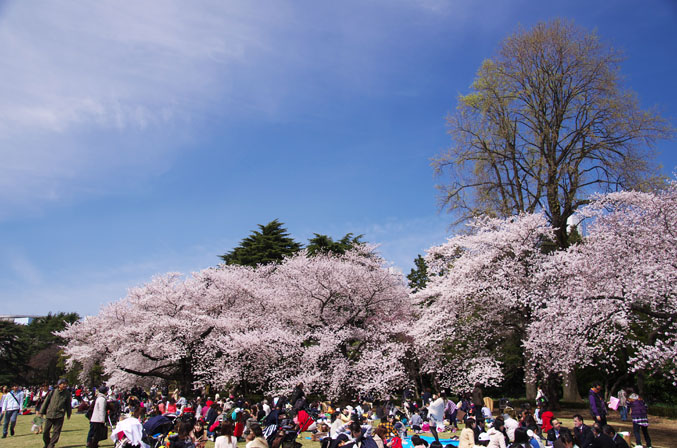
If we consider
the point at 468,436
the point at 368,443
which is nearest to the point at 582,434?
the point at 468,436

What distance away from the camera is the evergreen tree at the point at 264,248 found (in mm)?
37188

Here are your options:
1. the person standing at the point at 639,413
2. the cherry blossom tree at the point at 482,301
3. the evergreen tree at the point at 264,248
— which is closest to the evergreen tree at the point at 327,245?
the evergreen tree at the point at 264,248

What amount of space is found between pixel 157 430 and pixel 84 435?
724 centimetres

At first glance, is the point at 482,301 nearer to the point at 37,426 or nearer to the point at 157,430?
the point at 157,430

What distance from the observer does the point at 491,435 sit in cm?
804

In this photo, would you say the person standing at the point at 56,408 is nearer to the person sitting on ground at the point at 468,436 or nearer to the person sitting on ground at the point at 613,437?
the person sitting on ground at the point at 468,436

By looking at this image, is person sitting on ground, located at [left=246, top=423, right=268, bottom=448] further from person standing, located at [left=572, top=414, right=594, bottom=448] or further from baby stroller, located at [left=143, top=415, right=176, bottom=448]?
person standing, located at [left=572, top=414, right=594, bottom=448]

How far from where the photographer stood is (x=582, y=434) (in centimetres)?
867

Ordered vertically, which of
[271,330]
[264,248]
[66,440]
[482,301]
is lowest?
[66,440]

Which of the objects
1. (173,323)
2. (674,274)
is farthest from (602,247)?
(173,323)

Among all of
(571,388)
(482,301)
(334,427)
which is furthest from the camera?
(571,388)

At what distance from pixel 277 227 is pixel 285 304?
63.1 ft

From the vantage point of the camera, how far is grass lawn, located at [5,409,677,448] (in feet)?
38.0

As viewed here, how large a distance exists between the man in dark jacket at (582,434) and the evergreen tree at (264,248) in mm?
28767
